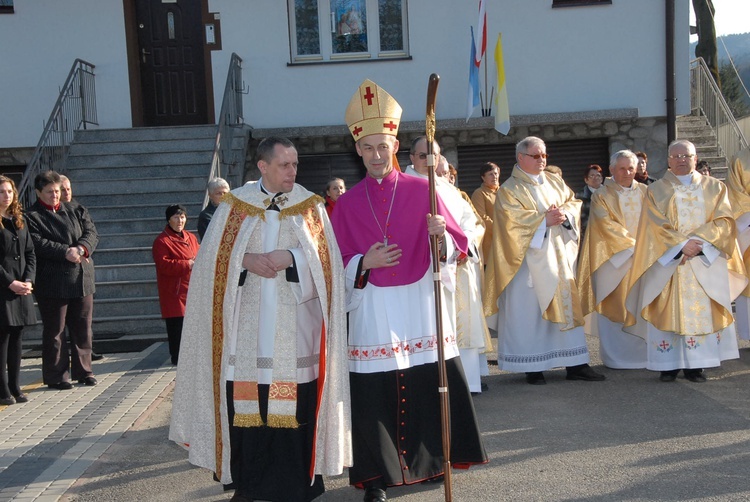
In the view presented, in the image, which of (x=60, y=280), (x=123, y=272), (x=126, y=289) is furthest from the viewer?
(x=123, y=272)

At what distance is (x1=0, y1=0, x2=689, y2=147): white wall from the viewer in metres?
14.7

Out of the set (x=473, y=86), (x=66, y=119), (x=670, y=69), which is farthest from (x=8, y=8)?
(x=670, y=69)

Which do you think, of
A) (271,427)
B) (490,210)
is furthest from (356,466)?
(490,210)

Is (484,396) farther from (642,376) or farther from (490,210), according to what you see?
(490,210)

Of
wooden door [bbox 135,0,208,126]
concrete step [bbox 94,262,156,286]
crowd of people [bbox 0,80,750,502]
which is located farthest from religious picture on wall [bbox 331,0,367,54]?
crowd of people [bbox 0,80,750,502]

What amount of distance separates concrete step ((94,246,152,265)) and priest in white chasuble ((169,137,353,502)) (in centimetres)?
761

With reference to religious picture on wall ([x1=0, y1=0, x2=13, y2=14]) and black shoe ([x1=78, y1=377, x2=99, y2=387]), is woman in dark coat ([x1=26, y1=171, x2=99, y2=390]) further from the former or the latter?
religious picture on wall ([x1=0, y1=0, x2=13, y2=14])

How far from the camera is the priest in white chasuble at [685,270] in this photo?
24.6ft

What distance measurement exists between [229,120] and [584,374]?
26.1 feet

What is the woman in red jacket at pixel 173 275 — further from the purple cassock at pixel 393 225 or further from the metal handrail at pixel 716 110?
the metal handrail at pixel 716 110

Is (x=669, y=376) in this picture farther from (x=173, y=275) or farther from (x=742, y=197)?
(x=173, y=275)

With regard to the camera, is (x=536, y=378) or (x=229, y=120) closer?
(x=536, y=378)

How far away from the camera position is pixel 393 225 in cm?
508

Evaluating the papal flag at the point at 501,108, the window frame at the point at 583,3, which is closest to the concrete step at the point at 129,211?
the papal flag at the point at 501,108
